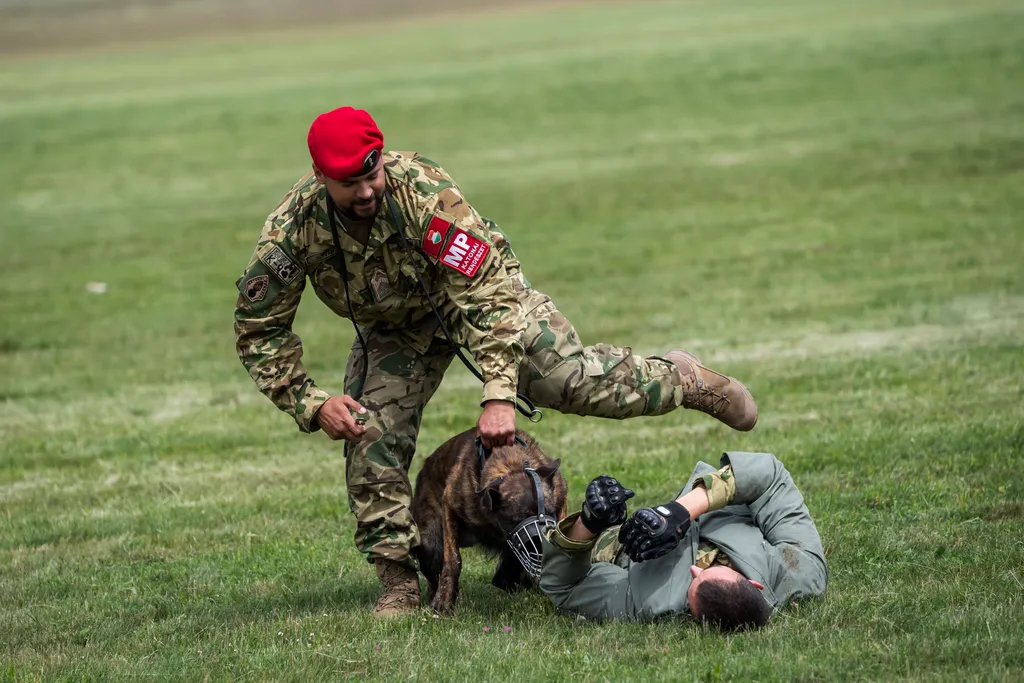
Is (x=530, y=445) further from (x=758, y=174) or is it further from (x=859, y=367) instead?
(x=758, y=174)

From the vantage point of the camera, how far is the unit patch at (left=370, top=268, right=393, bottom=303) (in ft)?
21.4

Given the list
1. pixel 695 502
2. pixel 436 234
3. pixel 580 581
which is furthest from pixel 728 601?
pixel 436 234

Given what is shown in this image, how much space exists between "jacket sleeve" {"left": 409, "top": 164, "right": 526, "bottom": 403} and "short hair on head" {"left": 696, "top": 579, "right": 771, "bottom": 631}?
130cm

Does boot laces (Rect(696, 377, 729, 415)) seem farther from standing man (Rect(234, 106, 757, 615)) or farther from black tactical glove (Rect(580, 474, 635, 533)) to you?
black tactical glove (Rect(580, 474, 635, 533))

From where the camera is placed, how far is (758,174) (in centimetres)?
2353

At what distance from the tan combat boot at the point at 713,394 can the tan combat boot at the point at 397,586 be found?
66.8 inches

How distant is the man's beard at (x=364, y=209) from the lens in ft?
20.4

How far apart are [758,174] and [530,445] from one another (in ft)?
58.4

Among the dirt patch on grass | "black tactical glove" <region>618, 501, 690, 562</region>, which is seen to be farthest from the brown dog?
the dirt patch on grass

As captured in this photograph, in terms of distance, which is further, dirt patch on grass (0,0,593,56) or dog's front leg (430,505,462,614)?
dirt patch on grass (0,0,593,56)

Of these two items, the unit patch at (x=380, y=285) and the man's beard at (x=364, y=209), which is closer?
the man's beard at (x=364, y=209)

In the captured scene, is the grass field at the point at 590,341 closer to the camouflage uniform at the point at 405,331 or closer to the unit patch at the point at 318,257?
the camouflage uniform at the point at 405,331

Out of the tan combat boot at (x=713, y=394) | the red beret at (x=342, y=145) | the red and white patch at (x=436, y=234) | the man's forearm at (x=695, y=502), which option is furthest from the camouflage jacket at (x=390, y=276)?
the tan combat boot at (x=713, y=394)

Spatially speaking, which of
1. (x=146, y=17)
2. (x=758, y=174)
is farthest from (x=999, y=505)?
(x=146, y=17)
